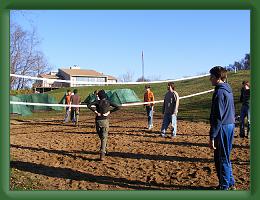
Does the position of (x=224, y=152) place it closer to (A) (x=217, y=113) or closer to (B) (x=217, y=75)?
(A) (x=217, y=113)

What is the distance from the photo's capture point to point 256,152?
2.73 meters

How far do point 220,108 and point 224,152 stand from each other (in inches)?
25.6

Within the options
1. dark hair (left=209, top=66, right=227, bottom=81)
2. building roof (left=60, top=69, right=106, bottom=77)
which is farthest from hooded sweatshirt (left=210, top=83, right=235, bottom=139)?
building roof (left=60, top=69, right=106, bottom=77)

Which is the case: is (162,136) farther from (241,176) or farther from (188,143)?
(241,176)

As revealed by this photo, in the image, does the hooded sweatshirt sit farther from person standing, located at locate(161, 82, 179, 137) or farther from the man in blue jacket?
person standing, located at locate(161, 82, 179, 137)

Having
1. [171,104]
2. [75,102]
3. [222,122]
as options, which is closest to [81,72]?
[75,102]

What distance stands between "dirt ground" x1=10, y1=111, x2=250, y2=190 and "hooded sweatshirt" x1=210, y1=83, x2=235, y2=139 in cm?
122

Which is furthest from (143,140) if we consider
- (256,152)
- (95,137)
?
(256,152)

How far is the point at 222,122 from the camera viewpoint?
16.4ft

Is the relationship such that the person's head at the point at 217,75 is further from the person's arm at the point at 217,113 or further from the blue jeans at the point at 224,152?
the blue jeans at the point at 224,152

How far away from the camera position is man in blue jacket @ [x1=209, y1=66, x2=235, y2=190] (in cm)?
496

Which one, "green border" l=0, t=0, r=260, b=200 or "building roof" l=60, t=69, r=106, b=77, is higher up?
"building roof" l=60, t=69, r=106, b=77
